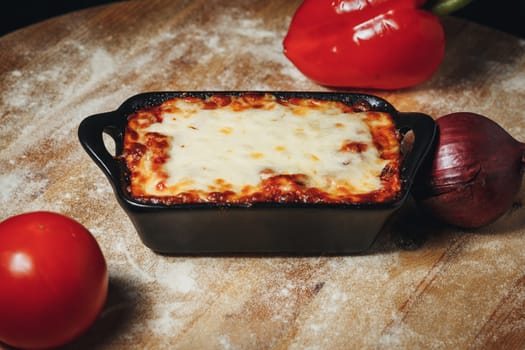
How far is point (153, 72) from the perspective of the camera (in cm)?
227

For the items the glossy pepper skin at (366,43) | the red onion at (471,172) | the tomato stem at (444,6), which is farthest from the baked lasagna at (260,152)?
the tomato stem at (444,6)

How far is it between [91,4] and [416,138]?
7.57ft

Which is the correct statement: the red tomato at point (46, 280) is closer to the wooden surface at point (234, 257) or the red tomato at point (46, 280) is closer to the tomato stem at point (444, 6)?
the wooden surface at point (234, 257)

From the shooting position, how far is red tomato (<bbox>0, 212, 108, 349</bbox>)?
1.35 meters

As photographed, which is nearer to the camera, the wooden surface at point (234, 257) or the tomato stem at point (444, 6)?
the wooden surface at point (234, 257)

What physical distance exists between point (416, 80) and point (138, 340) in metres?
1.24

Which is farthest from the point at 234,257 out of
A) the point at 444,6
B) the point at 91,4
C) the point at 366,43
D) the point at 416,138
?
the point at 91,4

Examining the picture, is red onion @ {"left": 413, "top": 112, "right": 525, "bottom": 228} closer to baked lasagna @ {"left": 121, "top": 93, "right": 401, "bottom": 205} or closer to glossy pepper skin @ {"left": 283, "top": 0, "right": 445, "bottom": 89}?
baked lasagna @ {"left": 121, "top": 93, "right": 401, "bottom": 205}

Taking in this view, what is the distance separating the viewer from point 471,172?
65.6 inches

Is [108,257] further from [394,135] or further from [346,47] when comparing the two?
[346,47]

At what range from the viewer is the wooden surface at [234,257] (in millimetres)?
1555

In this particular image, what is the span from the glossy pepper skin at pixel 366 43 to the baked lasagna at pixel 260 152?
15.2 inches

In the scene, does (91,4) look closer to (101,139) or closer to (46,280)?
(101,139)

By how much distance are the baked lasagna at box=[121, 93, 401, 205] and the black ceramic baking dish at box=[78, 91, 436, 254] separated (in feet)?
0.08
